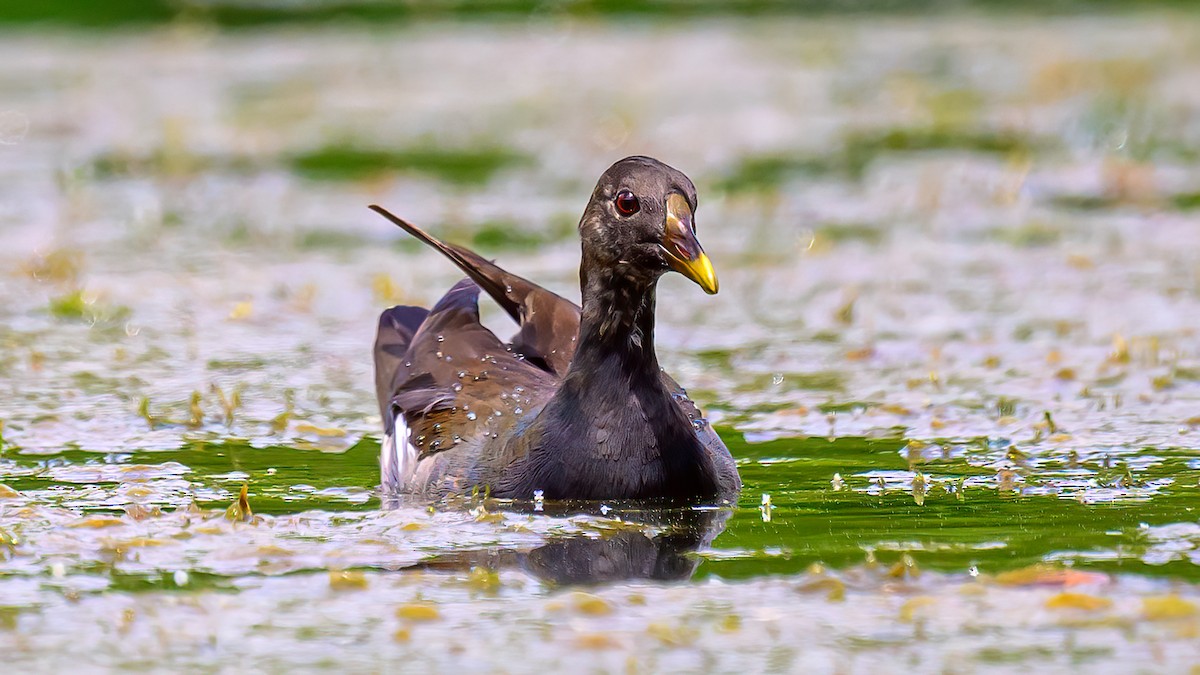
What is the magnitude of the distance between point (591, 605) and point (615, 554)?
26.3 inches

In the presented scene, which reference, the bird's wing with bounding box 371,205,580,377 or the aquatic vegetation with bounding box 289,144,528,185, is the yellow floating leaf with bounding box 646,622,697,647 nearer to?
the bird's wing with bounding box 371,205,580,377

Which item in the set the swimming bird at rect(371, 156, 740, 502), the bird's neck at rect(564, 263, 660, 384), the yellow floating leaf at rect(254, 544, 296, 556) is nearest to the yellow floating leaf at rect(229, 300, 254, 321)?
the swimming bird at rect(371, 156, 740, 502)

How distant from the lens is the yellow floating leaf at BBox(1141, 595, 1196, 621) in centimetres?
467

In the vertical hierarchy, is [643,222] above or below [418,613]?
above

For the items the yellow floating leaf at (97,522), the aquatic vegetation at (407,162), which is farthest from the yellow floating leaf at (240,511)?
the aquatic vegetation at (407,162)

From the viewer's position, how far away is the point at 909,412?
297 inches

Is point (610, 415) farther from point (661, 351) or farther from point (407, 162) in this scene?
point (407, 162)

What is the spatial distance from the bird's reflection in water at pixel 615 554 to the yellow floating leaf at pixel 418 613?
16.7 inches

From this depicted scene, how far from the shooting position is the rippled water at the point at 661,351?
483cm

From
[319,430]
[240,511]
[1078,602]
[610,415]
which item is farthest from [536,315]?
[1078,602]

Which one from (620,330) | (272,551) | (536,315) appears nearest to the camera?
(272,551)

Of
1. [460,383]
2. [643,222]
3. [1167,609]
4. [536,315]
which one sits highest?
[643,222]

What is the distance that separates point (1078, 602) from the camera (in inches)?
188

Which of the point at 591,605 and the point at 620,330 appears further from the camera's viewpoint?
the point at 620,330
